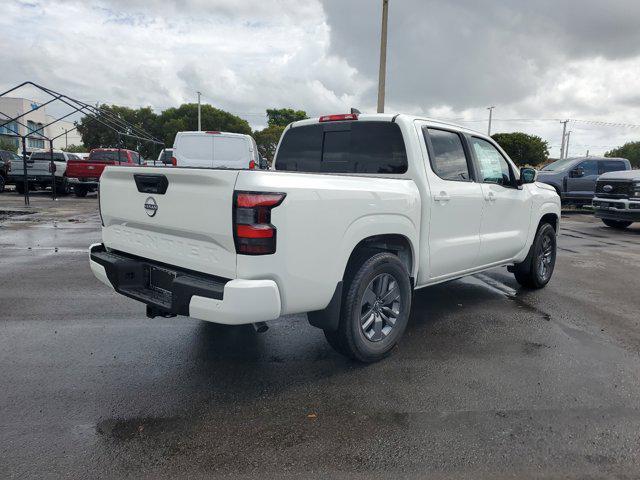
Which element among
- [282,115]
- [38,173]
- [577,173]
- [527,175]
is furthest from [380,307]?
[282,115]

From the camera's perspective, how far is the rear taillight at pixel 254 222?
2.75 metres

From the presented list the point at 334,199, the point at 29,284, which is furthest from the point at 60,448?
the point at 29,284

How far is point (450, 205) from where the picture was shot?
427 cm

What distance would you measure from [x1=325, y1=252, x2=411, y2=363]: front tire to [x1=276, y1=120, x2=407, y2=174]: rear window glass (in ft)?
3.05

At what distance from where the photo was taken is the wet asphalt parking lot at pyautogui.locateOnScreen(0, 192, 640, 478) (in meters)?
2.52

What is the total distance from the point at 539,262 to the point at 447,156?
2561mm

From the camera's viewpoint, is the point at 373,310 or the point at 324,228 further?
the point at 373,310

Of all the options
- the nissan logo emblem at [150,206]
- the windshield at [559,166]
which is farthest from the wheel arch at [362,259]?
the windshield at [559,166]

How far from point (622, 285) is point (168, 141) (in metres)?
61.8

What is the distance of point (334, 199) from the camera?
313 cm

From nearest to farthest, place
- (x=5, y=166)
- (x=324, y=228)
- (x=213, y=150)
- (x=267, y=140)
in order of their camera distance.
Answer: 1. (x=324, y=228)
2. (x=213, y=150)
3. (x=5, y=166)
4. (x=267, y=140)

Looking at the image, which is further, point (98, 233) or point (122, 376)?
point (98, 233)

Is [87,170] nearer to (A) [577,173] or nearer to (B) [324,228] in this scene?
(B) [324,228]

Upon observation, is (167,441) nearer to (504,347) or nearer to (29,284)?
(504,347)
